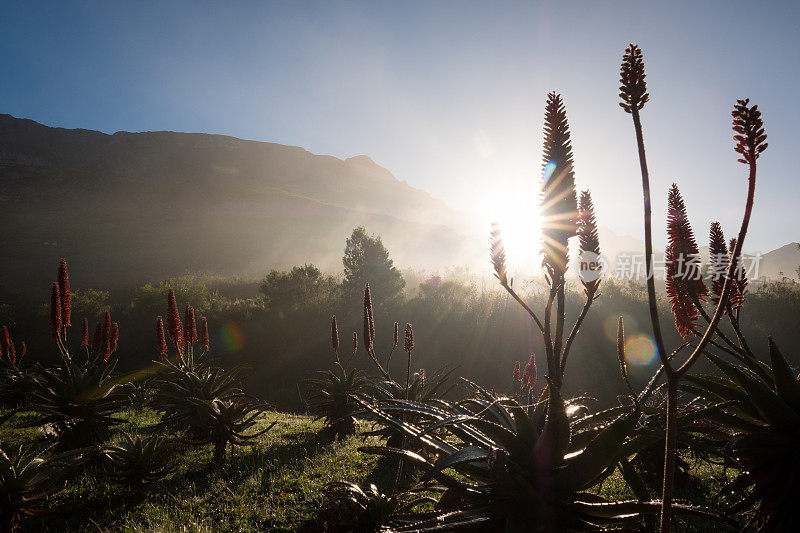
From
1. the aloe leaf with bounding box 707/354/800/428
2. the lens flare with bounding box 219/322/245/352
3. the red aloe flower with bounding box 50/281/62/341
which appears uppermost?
the aloe leaf with bounding box 707/354/800/428

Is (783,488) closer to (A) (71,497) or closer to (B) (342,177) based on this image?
(A) (71,497)

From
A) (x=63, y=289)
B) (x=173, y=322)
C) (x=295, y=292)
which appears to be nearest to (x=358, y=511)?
(x=63, y=289)

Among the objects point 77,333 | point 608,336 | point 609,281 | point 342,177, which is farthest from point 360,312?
point 342,177

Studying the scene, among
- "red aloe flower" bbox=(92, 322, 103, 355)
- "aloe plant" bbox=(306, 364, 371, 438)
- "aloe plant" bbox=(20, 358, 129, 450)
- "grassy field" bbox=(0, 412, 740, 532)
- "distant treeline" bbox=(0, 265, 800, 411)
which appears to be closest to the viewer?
"grassy field" bbox=(0, 412, 740, 532)

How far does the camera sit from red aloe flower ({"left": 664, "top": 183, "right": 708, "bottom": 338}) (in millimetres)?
2102

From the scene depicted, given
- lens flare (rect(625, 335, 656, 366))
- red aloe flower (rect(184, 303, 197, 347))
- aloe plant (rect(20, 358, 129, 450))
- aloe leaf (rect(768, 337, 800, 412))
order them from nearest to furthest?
aloe leaf (rect(768, 337, 800, 412))
aloe plant (rect(20, 358, 129, 450))
red aloe flower (rect(184, 303, 197, 347))
lens flare (rect(625, 335, 656, 366))

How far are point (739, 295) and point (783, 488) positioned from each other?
1172mm

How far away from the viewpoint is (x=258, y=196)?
9850 cm

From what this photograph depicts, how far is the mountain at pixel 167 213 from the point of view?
188ft

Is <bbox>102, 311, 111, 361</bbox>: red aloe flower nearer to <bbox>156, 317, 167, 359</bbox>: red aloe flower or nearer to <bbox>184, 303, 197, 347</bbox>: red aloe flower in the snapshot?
<bbox>156, 317, 167, 359</bbox>: red aloe flower

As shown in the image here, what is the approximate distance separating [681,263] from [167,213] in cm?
9168

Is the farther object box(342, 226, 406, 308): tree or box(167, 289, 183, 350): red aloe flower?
box(342, 226, 406, 308): tree

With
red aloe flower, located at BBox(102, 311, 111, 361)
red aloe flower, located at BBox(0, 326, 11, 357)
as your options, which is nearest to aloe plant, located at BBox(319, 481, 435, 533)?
red aloe flower, located at BBox(102, 311, 111, 361)

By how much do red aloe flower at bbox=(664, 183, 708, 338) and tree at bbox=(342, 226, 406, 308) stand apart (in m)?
24.2
